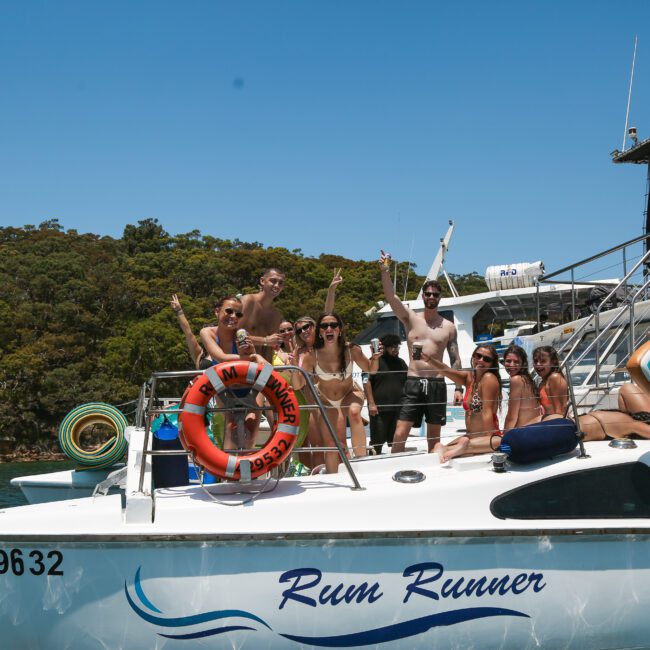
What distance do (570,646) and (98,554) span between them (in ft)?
8.74

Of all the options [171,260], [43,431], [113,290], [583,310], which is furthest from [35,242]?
[583,310]

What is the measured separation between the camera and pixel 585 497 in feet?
14.4

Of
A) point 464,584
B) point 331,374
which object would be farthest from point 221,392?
point 464,584

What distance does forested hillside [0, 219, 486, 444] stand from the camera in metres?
33.1

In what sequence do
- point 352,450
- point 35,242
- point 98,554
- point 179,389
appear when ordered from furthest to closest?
point 35,242
point 179,389
point 352,450
point 98,554

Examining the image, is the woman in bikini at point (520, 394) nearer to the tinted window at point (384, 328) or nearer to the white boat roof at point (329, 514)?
the white boat roof at point (329, 514)

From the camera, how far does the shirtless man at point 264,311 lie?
635 centimetres

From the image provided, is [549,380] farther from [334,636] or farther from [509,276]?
[509,276]

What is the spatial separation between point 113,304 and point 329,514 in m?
36.2

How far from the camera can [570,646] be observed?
4.30m

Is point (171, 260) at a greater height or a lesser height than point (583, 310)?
greater

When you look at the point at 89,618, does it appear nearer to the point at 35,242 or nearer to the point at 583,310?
the point at 583,310

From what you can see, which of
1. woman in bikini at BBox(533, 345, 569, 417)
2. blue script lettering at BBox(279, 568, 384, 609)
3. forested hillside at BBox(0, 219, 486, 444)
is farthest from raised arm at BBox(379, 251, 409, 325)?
forested hillside at BBox(0, 219, 486, 444)

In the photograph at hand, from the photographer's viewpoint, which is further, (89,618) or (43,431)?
(43,431)
